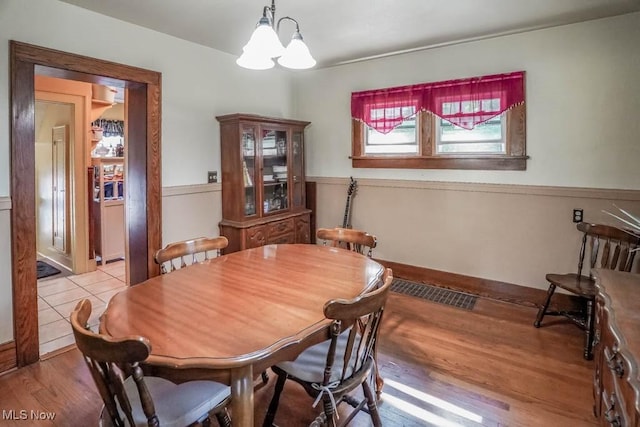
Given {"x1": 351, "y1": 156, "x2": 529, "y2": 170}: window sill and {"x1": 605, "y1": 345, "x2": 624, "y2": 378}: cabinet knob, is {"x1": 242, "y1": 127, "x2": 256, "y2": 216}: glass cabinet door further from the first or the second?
{"x1": 605, "y1": 345, "x2": 624, "y2": 378}: cabinet knob

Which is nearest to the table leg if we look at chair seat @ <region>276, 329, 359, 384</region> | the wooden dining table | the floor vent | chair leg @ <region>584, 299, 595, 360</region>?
the wooden dining table

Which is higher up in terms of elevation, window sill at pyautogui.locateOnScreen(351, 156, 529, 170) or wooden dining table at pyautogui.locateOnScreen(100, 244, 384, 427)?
window sill at pyautogui.locateOnScreen(351, 156, 529, 170)

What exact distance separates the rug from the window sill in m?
3.67

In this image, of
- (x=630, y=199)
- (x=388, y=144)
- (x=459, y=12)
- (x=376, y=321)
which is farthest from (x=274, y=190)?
(x=630, y=199)

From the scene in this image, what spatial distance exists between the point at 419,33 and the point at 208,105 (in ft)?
6.56

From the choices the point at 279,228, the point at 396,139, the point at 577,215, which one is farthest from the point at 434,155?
the point at 279,228

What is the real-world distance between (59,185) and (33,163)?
2.52 m

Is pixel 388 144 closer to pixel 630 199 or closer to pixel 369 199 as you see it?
pixel 369 199

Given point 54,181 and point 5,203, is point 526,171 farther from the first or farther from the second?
point 54,181

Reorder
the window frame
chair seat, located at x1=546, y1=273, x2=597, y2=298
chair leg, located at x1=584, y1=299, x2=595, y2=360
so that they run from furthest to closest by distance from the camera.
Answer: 1. the window frame
2. chair seat, located at x1=546, y1=273, x2=597, y2=298
3. chair leg, located at x1=584, y1=299, x2=595, y2=360

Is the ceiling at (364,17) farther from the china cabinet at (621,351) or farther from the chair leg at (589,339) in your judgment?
the chair leg at (589,339)

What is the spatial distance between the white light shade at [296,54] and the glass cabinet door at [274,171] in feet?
6.07

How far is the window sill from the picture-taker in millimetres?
3434

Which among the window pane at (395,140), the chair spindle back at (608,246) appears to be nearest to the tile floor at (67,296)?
the window pane at (395,140)
